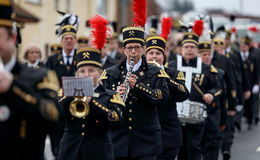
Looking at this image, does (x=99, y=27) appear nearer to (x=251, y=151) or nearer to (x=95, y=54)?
(x=95, y=54)

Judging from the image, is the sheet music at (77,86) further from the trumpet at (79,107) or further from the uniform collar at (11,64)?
the uniform collar at (11,64)

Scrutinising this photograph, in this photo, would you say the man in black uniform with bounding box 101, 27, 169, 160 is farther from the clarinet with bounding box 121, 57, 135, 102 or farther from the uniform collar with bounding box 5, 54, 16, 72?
the uniform collar with bounding box 5, 54, 16, 72

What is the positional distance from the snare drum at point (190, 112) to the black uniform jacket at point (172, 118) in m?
0.71

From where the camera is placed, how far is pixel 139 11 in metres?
8.08

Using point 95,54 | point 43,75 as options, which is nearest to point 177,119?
point 95,54

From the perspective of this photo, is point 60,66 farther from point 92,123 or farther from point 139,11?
point 92,123

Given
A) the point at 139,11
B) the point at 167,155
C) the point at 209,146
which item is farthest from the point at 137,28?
the point at 209,146

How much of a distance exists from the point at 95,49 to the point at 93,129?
3.22 feet

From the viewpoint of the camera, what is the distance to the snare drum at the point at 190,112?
9.14 metres

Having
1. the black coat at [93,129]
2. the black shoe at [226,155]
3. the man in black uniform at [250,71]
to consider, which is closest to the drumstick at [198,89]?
the black shoe at [226,155]

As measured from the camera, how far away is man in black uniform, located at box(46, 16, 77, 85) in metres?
10.6

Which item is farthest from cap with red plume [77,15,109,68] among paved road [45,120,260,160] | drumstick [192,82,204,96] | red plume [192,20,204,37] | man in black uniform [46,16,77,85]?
paved road [45,120,260,160]

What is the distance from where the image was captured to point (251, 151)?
41.9ft

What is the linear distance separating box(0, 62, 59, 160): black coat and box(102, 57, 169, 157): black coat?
3190 millimetres
